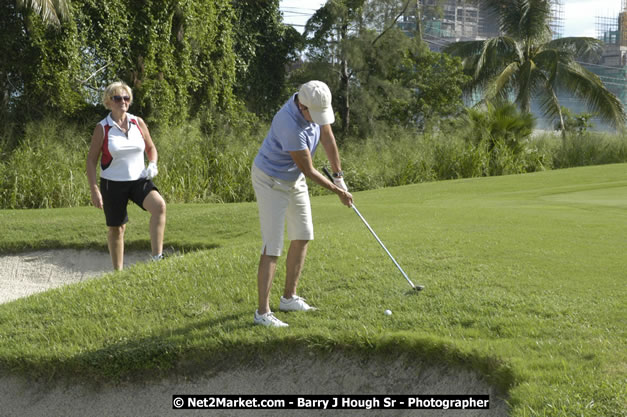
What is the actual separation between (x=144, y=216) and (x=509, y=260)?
6.49 metres

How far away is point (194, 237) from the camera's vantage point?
9.73m

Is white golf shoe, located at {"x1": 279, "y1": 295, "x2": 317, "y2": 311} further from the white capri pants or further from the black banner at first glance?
the black banner

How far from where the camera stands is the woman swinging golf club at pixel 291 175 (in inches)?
178

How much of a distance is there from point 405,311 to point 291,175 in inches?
59.0

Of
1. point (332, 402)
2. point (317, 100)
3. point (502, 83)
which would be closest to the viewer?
point (317, 100)

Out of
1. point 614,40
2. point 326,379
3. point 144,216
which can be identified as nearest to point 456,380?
point 326,379

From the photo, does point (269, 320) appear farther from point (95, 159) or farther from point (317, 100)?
point (95, 159)

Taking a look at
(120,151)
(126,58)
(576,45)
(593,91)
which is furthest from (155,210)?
(576,45)

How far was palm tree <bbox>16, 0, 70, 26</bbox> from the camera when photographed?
1734 cm

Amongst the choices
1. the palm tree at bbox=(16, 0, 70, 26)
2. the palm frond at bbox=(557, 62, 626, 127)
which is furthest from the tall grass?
the palm frond at bbox=(557, 62, 626, 127)

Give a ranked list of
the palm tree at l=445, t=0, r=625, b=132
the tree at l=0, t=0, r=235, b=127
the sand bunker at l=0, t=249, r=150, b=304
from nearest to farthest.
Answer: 1. the sand bunker at l=0, t=249, r=150, b=304
2. the tree at l=0, t=0, r=235, b=127
3. the palm tree at l=445, t=0, r=625, b=132

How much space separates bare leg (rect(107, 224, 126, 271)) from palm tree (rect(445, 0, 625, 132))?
28900mm

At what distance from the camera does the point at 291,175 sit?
474 cm

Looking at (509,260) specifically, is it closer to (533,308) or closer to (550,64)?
(533,308)
